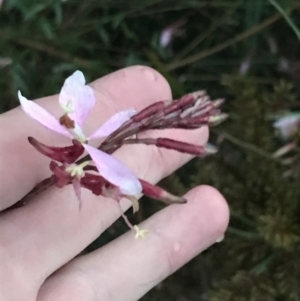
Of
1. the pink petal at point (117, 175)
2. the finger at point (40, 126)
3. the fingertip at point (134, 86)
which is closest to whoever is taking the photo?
the pink petal at point (117, 175)

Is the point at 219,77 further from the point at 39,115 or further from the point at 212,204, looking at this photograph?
the point at 39,115

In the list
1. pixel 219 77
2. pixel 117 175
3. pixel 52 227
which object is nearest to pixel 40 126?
pixel 52 227

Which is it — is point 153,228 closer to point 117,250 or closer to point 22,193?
point 117,250

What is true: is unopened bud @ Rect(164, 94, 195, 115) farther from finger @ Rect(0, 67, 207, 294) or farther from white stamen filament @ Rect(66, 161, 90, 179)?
finger @ Rect(0, 67, 207, 294)

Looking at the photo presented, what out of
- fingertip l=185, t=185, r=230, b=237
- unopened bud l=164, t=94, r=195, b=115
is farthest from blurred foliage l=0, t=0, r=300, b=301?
unopened bud l=164, t=94, r=195, b=115

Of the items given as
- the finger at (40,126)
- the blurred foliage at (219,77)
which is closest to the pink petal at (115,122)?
the finger at (40,126)

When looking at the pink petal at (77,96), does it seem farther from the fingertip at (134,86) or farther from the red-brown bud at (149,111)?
the fingertip at (134,86)

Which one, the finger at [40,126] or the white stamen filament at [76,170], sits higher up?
the white stamen filament at [76,170]

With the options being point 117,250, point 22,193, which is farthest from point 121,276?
point 22,193
